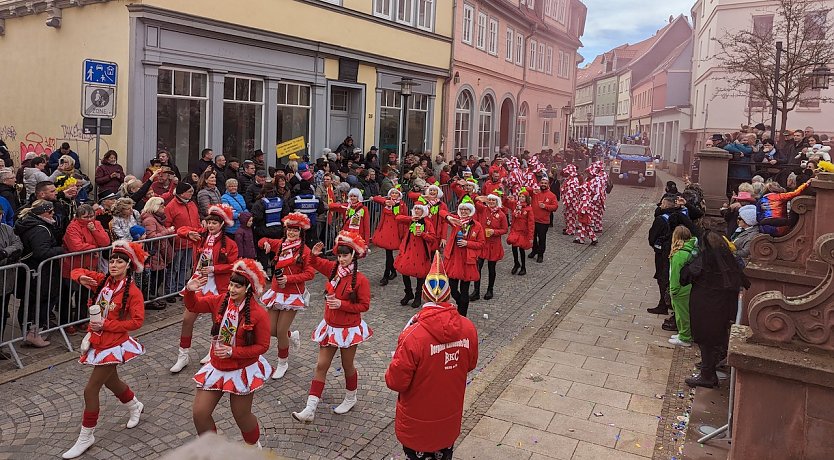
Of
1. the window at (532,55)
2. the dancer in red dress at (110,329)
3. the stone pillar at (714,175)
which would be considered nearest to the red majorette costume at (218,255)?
the dancer in red dress at (110,329)

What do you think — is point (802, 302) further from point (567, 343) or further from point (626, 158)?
point (626, 158)

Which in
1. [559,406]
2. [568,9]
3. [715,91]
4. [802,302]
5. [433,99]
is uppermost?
[568,9]

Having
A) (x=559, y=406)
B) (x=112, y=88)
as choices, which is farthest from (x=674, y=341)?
(x=112, y=88)

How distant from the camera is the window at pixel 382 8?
19.9 metres

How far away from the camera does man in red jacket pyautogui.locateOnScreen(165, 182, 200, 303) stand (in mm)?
9617

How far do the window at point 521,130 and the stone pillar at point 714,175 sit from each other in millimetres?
18740

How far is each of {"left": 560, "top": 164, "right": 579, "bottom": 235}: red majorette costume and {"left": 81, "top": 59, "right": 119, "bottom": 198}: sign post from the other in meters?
11.2

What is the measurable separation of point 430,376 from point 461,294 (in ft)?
16.4

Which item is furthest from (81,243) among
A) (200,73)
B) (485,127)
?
(485,127)

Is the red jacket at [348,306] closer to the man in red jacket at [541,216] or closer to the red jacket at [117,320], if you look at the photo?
the red jacket at [117,320]

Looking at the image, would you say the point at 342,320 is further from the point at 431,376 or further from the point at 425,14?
the point at 425,14

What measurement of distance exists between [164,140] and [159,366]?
7526mm

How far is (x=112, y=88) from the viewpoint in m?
9.73

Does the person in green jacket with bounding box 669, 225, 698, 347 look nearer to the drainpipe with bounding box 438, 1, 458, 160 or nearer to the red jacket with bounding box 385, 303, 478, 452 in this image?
the red jacket with bounding box 385, 303, 478, 452
